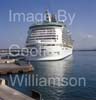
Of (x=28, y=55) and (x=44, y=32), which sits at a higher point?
(x=44, y=32)

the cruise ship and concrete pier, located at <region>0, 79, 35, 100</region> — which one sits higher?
the cruise ship

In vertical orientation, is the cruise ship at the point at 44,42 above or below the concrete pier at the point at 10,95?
above

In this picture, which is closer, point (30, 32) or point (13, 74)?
point (13, 74)

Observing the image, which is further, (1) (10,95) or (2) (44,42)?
(2) (44,42)

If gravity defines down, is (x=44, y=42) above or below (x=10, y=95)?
above

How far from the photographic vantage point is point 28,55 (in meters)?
78.8

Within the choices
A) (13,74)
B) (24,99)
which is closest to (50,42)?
(13,74)

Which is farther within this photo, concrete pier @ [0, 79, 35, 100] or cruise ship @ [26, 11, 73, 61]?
cruise ship @ [26, 11, 73, 61]

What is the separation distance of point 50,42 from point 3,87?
4733 centimetres

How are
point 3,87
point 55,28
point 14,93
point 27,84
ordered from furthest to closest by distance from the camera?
1. point 55,28
2. point 27,84
3. point 3,87
4. point 14,93

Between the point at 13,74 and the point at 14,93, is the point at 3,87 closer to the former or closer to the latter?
the point at 14,93

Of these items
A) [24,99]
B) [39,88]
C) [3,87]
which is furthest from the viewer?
[39,88]

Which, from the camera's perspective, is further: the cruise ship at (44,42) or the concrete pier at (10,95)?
the cruise ship at (44,42)

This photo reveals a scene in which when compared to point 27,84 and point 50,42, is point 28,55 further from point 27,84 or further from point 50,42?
point 27,84
